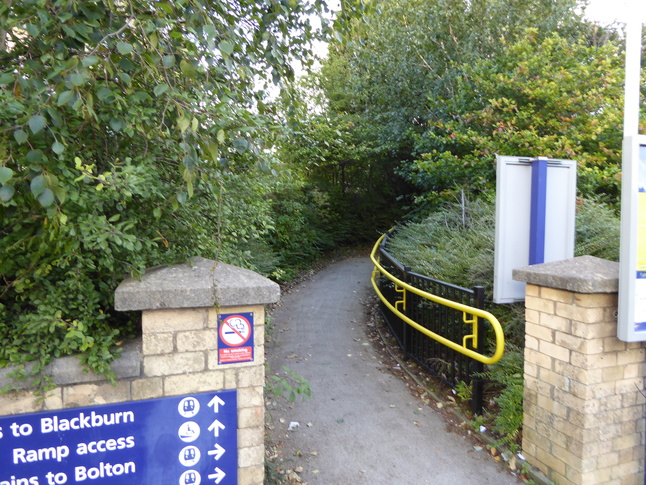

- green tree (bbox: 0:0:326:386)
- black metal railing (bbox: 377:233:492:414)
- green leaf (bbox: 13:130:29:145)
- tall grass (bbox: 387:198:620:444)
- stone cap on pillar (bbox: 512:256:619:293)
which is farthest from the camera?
black metal railing (bbox: 377:233:492:414)

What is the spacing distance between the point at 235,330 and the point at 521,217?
249 cm

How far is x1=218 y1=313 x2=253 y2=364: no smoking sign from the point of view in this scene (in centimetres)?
269

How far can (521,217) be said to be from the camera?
3785 millimetres

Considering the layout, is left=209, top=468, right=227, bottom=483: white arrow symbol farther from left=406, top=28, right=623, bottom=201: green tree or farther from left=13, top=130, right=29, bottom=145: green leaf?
left=406, top=28, right=623, bottom=201: green tree

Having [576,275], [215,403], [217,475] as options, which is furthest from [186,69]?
[576,275]

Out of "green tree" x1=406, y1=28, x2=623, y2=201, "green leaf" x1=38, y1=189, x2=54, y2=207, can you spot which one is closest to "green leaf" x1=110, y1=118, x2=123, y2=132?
"green leaf" x1=38, y1=189, x2=54, y2=207

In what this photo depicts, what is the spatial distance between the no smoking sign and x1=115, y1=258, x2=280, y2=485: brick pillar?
3 centimetres

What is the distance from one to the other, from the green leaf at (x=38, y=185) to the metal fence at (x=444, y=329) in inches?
122

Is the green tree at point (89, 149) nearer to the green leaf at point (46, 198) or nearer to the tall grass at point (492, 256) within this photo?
the green leaf at point (46, 198)

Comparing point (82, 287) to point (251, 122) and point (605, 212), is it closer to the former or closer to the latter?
point (251, 122)

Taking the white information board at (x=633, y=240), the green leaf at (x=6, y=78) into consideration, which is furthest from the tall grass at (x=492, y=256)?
the green leaf at (x=6, y=78)

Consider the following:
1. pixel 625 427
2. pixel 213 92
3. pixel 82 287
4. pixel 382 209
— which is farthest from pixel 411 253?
pixel 382 209

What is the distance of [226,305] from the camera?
2646 millimetres

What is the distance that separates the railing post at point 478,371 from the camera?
3.96 metres
